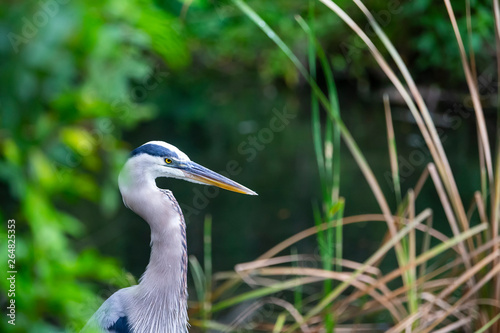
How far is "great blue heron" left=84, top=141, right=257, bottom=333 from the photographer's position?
116 centimetres

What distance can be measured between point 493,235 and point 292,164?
508cm

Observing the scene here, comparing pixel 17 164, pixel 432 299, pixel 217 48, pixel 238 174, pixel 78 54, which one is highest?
pixel 217 48

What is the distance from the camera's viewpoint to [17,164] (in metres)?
0.73

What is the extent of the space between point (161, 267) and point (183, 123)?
8.48 metres

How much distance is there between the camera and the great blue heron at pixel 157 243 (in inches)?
45.5

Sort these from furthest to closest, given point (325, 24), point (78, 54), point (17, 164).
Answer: point (325, 24) < point (78, 54) < point (17, 164)

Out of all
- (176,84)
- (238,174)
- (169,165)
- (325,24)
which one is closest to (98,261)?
(169,165)

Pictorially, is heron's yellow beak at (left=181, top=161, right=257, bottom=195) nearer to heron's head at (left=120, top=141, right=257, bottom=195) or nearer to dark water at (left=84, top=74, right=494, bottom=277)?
heron's head at (left=120, top=141, right=257, bottom=195)

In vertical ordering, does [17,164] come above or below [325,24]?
below

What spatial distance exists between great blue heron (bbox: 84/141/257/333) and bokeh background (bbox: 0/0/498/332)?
0.06m

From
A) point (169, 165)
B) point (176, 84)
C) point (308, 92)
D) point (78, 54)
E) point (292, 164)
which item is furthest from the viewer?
point (176, 84)

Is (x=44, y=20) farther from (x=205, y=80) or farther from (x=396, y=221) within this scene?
(x=205, y=80)
